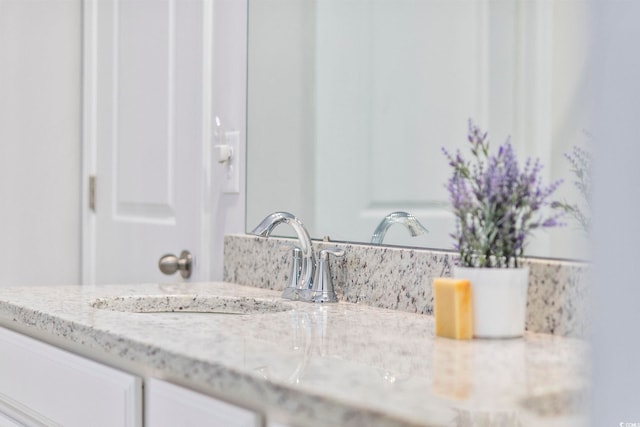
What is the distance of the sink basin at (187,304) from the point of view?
4.60 ft

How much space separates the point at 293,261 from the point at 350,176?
17cm

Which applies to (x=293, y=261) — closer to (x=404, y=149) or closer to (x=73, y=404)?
(x=404, y=149)

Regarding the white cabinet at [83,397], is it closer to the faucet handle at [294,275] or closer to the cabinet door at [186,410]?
the cabinet door at [186,410]

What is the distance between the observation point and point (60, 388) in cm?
114

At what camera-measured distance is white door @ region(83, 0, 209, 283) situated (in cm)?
190

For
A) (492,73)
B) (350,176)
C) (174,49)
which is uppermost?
(174,49)

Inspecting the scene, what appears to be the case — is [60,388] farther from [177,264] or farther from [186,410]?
[177,264]

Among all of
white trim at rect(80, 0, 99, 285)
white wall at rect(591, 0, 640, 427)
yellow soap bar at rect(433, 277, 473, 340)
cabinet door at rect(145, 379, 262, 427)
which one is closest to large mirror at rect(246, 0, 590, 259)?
yellow soap bar at rect(433, 277, 473, 340)

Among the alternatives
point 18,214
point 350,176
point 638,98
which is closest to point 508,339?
point 350,176

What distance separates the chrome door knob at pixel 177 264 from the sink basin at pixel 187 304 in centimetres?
38

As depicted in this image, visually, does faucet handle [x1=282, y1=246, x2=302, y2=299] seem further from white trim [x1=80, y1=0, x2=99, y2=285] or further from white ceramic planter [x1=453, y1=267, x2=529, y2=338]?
white trim [x1=80, y1=0, x2=99, y2=285]

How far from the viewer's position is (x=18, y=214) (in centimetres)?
230

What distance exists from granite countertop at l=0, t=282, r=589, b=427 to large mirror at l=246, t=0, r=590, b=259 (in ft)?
0.58

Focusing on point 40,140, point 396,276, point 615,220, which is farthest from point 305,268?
point 40,140
